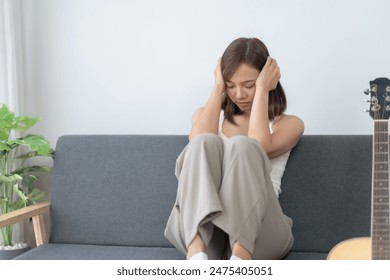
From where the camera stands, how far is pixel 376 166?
187 centimetres

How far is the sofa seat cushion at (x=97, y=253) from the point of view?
83.8 inches

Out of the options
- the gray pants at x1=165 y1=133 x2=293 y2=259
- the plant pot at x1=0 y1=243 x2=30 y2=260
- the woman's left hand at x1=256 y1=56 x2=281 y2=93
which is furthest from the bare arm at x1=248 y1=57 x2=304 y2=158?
the plant pot at x1=0 y1=243 x2=30 y2=260

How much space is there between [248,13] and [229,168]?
1115 millimetres

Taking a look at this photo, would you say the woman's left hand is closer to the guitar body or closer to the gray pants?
the gray pants

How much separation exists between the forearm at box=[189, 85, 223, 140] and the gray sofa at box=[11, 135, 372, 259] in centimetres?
19

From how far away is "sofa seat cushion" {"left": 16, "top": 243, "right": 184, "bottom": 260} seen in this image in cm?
213

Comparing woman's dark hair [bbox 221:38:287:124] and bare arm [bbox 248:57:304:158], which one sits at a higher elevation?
woman's dark hair [bbox 221:38:287:124]

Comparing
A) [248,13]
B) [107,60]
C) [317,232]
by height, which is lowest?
[317,232]

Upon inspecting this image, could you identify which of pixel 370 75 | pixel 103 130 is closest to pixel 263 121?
pixel 370 75

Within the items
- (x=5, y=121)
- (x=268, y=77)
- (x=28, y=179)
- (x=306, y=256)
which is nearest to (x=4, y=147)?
(x=5, y=121)

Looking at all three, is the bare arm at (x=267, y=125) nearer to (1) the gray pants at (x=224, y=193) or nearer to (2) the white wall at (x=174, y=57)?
(1) the gray pants at (x=224, y=193)

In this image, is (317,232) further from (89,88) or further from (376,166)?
(89,88)

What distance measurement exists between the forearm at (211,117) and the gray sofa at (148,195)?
186mm

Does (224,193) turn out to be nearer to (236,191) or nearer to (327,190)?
(236,191)
